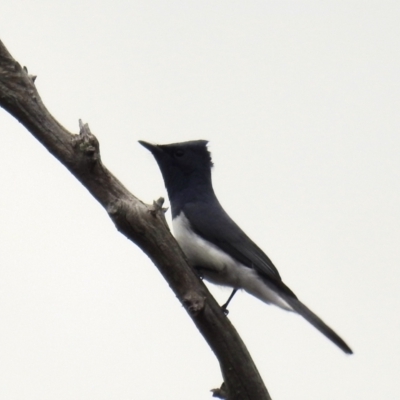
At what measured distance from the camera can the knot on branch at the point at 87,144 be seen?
463 cm

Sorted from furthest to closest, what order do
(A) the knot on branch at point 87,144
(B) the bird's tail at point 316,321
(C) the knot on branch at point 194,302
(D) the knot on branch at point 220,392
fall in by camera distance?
(B) the bird's tail at point 316,321, (D) the knot on branch at point 220,392, (C) the knot on branch at point 194,302, (A) the knot on branch at point 87,144

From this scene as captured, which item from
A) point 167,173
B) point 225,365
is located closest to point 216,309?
point 225,365

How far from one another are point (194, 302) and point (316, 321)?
1934 millimetres

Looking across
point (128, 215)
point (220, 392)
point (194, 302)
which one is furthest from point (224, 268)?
point (128, 215)

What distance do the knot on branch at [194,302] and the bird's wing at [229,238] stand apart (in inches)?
74.9

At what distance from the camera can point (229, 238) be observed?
691cm

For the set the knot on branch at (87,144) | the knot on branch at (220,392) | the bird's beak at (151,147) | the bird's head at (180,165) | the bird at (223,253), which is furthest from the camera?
the bird's head at (180,165)

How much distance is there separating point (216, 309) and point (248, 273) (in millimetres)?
1765

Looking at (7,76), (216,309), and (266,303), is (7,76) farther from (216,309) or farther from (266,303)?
(266,303)

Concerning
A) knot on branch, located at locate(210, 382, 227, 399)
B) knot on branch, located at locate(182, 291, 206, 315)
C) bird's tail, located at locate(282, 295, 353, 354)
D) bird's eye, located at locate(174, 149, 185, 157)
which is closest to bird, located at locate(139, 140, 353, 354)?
bird's tail, located at locate(282, 295, 353, 354)

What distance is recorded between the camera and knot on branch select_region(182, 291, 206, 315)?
4938 millimetres

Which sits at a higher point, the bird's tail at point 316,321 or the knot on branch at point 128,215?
the bird's tail at point 316,321

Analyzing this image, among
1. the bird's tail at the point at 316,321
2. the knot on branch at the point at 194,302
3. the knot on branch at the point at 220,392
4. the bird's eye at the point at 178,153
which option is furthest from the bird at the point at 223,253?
the knot on branch at the point at 194,302

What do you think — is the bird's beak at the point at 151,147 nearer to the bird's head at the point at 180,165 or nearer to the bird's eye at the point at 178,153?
the bird's head at the point at 180,165
